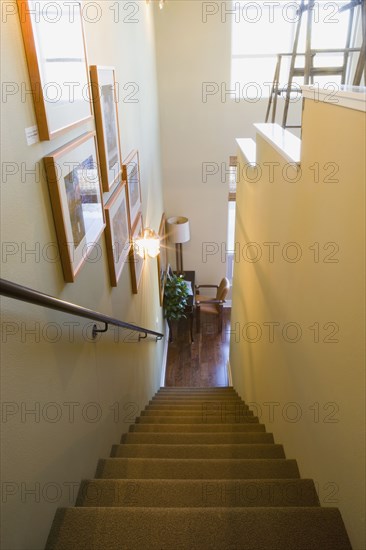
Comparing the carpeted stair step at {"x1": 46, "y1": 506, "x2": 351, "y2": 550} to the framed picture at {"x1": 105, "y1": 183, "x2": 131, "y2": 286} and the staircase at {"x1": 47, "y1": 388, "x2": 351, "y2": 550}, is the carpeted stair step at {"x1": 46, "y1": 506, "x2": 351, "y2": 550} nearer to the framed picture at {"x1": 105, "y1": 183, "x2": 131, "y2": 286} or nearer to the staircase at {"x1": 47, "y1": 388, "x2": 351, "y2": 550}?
the staircase at {"x1": 47, "y1": 388, "x2": 351, "y2": 550}

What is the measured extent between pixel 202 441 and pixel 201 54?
5.46 meters

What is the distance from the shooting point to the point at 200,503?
1.68 m

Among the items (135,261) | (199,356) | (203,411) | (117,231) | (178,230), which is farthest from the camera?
(178,230)

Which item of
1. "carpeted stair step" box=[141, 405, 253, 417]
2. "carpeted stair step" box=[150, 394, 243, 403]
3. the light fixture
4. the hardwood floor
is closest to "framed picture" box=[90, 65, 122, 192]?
the light fixture

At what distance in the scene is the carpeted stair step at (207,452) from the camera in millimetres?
2258

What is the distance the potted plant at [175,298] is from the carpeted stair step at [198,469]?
12.8ft

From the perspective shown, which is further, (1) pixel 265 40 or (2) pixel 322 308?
(1) pixel 265 40

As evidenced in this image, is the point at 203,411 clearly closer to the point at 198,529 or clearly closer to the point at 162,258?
the point at 198,529

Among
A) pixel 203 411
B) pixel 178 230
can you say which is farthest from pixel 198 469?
pixel 178 230

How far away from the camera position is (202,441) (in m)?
2.51

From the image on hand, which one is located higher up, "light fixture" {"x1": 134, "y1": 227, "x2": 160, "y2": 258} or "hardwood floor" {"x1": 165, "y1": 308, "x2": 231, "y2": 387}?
"light fixture" {"x1": 134, "y1": 227, "x2": 160, "y2": 258}

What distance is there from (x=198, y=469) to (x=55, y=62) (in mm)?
1982

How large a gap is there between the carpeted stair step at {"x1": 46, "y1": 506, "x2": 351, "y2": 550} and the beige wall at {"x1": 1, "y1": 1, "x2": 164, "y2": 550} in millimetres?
117

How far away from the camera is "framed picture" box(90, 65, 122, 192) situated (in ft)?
6.78
